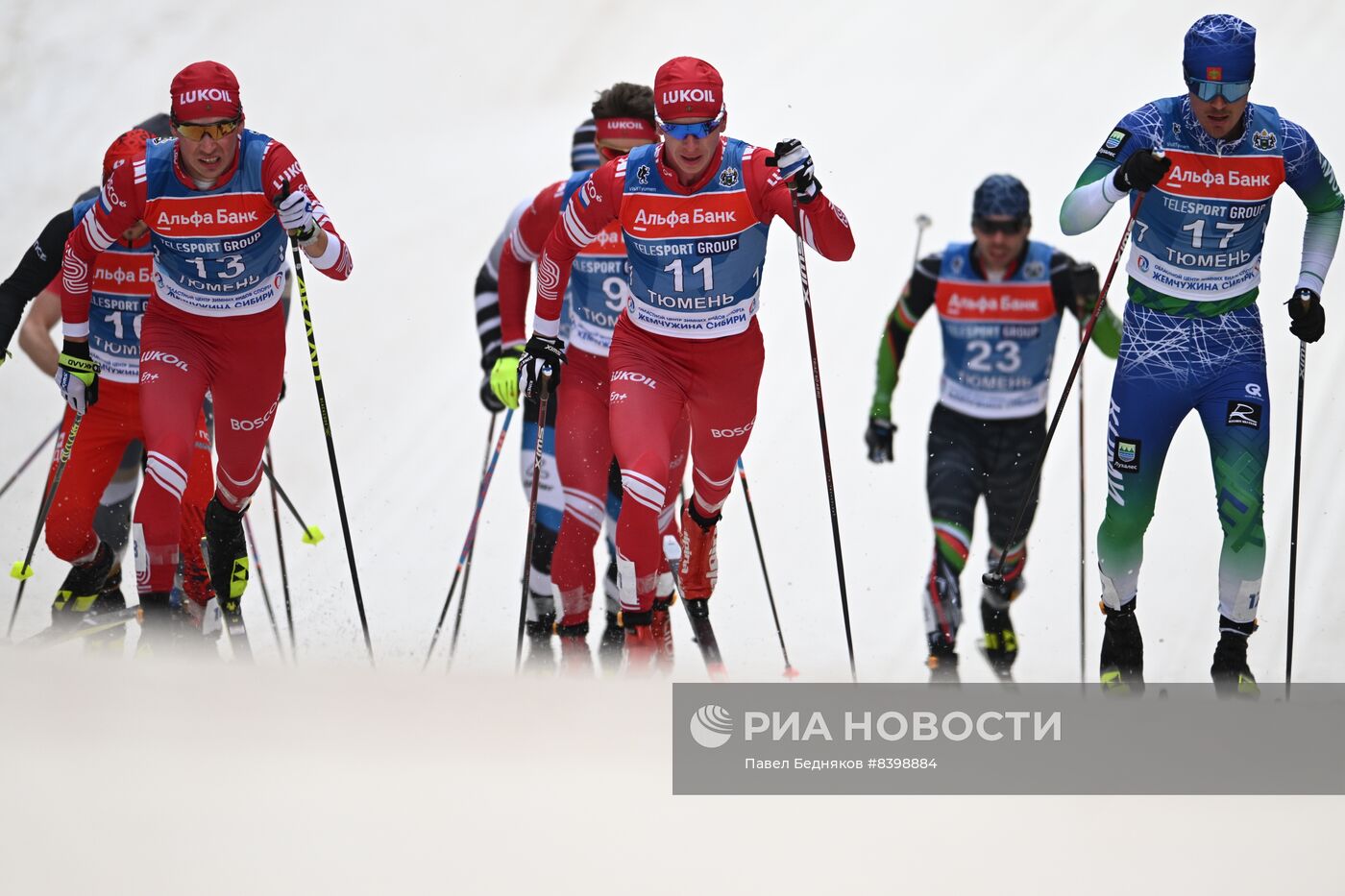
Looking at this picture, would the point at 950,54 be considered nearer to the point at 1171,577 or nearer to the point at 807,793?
the point at 1171,577

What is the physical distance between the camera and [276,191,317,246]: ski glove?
6.67 m

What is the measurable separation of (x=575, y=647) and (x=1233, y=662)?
96.2 inches

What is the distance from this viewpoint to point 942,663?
7816 millimetres

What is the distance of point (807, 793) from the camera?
225 inches

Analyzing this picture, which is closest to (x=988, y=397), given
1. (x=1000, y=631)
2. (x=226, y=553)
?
(x=1000, y=631)

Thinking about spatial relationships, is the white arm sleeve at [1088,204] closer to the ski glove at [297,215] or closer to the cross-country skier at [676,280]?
the cross-country skier at [676,280]

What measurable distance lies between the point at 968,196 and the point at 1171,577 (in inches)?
141

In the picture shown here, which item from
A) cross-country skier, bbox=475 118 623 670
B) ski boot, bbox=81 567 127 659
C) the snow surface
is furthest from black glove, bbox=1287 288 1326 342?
ski boot, bbox=81 567 127 659

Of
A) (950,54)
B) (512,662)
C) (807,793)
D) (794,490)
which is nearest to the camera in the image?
(807,793)

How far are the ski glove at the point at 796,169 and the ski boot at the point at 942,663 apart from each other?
2.42m

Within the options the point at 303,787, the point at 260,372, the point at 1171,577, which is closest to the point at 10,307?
the point at 260,372

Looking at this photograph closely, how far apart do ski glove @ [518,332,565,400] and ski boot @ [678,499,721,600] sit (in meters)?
0.87

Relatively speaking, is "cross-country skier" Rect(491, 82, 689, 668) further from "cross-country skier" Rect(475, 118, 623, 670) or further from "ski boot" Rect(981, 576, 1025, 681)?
"ski boot" Rect(981, 576, 1025, 681)

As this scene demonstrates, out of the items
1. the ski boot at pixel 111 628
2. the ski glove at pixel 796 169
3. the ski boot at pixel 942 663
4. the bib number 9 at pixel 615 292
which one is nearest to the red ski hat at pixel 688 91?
the ski glove at pixel 796 169
